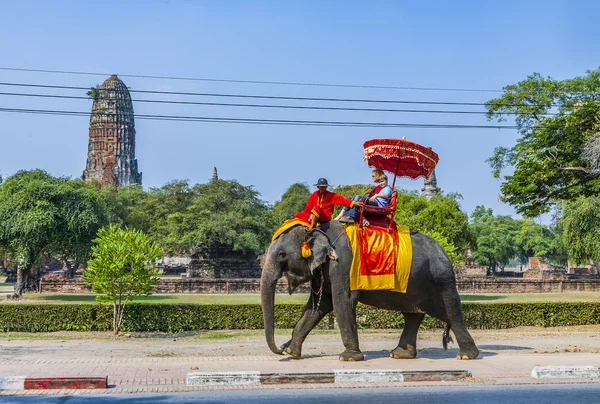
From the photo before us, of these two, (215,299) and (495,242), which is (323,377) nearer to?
(215,299)

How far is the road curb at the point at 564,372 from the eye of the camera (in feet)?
37.6

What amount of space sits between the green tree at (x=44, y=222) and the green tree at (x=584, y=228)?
31266mm

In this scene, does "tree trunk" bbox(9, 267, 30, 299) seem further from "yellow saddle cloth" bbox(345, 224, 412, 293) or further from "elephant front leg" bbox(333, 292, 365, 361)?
"yellow saddle cloth" bbox(345, 224, 412, 293)

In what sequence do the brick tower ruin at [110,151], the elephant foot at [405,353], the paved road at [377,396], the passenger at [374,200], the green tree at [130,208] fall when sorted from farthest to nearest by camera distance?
1. the brick tower ruin at [110,151]
2. the green tree at [130,208]
3. the elephant foot at [405,353]
4. the passenger at [374,200]
5. the paved road at [377,396]

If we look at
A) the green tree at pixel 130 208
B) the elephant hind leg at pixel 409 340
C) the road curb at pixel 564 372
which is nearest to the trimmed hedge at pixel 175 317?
the elephant hind leg at pixel 409 340

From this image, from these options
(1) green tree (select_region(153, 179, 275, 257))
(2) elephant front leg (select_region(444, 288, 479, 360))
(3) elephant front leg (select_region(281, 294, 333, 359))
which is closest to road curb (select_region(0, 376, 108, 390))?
(3) elephant front leg (select_region(281, 294, 333, 359))

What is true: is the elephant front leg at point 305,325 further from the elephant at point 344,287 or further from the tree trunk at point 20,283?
the tree trunk at point 20,283

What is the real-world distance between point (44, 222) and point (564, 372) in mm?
27887

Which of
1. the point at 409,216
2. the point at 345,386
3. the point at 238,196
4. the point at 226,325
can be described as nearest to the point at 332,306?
the point at 345,386

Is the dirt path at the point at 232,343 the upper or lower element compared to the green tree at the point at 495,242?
lower

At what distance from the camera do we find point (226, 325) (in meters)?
21.7

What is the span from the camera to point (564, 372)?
11.6 m

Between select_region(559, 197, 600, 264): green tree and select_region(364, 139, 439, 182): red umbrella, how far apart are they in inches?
1553

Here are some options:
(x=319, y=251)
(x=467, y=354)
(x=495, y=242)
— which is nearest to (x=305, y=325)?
(x=319, y=251)
